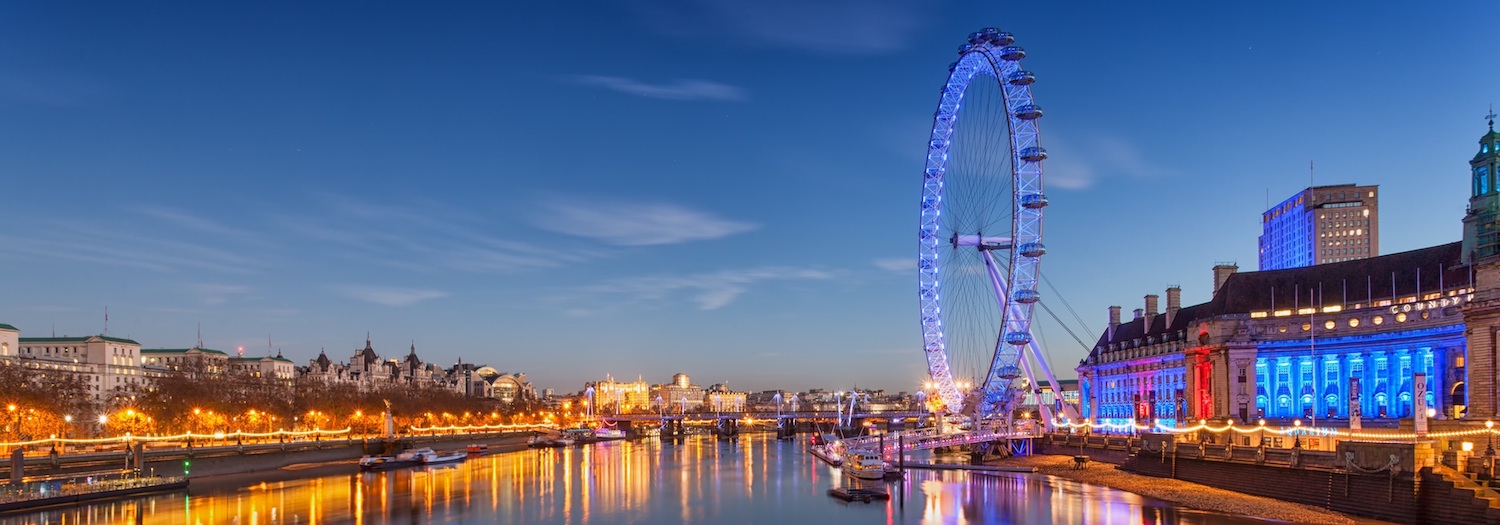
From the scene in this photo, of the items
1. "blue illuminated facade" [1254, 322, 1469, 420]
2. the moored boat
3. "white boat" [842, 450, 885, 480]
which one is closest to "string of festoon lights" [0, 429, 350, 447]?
the moored boat

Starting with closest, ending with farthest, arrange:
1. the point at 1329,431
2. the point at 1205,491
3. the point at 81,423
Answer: the point at 1205,491 → the point at 1329,431 → the point at 81,423

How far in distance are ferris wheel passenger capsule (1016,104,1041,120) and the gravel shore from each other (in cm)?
2770

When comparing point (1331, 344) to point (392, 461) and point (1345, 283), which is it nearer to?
point (1345, 283)

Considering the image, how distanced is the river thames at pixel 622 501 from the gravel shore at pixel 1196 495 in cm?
134

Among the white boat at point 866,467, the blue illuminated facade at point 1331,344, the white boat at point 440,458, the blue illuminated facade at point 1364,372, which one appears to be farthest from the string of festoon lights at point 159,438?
the blue illuminated facade at point 1364,372

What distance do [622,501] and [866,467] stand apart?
19.5 metres

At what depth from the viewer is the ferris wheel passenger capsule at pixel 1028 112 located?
92.8 metres

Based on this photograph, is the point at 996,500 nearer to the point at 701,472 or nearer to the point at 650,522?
the point at 650,522

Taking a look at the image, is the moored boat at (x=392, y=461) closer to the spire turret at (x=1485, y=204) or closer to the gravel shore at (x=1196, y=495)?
the gravel shore at (x=1196, y=495)

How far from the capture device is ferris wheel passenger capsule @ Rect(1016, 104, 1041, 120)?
92812 mm

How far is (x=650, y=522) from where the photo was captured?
63.6 meters

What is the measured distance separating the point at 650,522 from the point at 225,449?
52552 mm

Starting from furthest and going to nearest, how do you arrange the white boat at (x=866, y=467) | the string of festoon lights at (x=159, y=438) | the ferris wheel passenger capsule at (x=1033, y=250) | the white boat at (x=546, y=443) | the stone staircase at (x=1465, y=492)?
the white boat at (x=546, y=443), the ferris wheel passenger capsule at (x=1033, y=250), the string of festoon lights at (x=159, y=438), the white boat at (x=866, y=467), the stone staircase at (x=1465, y=492)

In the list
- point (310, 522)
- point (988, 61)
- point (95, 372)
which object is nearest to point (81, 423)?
point (95, 372)
